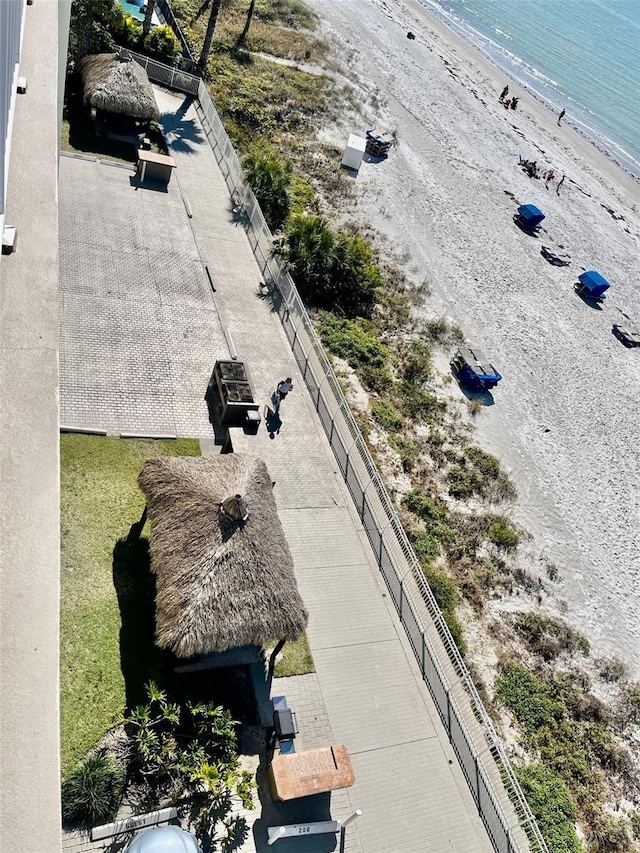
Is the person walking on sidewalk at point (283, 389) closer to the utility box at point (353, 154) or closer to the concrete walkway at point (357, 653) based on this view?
the concrete walkway at point (357, 653)

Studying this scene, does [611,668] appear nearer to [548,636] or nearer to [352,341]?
[548,636]

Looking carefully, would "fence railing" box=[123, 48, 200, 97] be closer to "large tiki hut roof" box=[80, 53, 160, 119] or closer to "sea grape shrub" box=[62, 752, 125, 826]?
"large tiki hut roof" box=[80, 53, 160, 119]

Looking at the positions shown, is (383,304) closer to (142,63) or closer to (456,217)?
(456,217)

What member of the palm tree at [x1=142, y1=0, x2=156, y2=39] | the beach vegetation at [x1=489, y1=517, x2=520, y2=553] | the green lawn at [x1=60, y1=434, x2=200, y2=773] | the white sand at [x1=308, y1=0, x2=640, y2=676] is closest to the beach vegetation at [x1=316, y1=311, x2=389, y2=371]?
the white sand at [x1=308, y1=0, x2=640, y2=676]

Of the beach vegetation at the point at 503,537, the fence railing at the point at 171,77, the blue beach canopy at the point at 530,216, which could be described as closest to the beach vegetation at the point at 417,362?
the beach vegetation at the point at 503,537

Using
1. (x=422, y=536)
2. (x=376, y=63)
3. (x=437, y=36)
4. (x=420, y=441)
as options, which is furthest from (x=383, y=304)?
(x=437, y=36)
